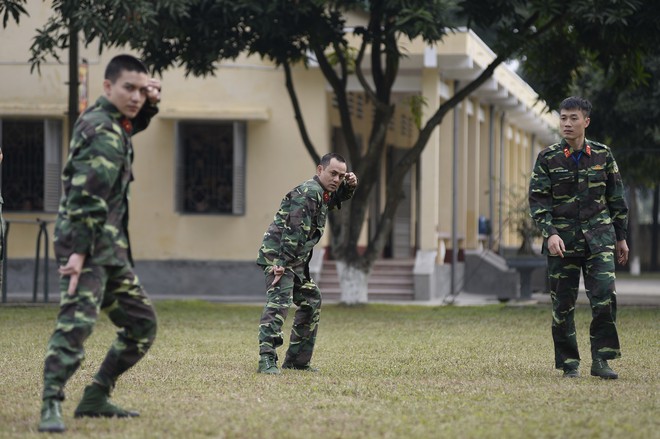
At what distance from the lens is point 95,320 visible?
701 centimetres

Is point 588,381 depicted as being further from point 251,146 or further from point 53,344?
point 251,146

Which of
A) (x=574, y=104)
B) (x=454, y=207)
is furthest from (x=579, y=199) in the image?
(x=454, y=207)

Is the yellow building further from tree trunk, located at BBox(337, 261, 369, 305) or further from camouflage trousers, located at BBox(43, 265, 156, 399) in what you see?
camouflage trousers, located at BBox(43, 265, 156, 399)

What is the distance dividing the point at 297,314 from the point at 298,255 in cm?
61

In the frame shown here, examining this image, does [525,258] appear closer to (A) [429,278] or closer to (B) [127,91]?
(A) [429,278]

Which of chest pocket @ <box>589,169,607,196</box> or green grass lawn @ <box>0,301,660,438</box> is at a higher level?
chest pocket @ <box>589,169,607,196</box>

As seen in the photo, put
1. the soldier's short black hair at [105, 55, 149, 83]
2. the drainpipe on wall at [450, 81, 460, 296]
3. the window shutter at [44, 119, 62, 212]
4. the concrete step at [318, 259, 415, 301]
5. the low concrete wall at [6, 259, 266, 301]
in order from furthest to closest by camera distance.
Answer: the drainpipe on wall at [450, 81, 460, 296], the low concrete wall at [6, 259, 266, 301], the window shutter at [44, 119, 62, 212], the concrete step at [318, 259, 415, 301], the soldier's short black hair at [105, 55, 149, 83]

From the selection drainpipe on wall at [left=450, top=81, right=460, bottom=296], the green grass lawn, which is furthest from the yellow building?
the green grass lawn

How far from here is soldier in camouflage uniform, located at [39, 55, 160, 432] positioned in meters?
6.91

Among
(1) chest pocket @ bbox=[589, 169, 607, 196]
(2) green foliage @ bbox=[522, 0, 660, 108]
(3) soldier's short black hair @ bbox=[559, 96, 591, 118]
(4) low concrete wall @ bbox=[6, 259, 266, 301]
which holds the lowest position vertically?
(4) low concrete wall @ bbox=[6, 259, 266, 301]

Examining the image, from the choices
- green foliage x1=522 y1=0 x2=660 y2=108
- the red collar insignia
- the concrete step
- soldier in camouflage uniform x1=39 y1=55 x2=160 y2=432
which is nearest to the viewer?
soldier in camouflage uniform x1=39 y1=55 x2=160 y2=432

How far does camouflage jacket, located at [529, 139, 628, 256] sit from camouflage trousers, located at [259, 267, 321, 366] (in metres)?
1.88

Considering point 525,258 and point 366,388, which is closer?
point 366,388

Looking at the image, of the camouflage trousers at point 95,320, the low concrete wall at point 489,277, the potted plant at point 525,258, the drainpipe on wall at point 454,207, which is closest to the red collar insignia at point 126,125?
the camouflage trousers at point 95,320
